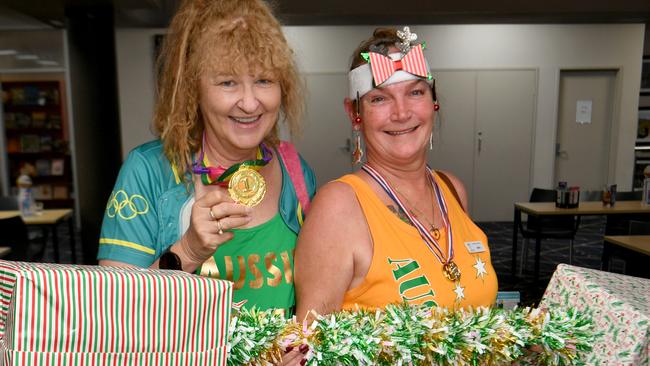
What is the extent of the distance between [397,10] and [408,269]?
730 centimetres

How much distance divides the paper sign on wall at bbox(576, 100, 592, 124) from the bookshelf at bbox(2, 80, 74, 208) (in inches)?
421

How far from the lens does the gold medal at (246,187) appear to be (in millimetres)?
1170

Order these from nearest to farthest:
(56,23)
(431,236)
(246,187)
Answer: (246,187) < (431,236) < (56,23)

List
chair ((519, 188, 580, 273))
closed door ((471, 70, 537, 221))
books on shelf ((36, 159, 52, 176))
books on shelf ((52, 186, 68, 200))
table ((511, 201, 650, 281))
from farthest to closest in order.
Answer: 1. books on shelf ((52, 186, 68, 200))
2. books on shelf ((36, 159, 52, 176))
3. closed door ((471, 70, 537, 221))
4. chair ((519, 188, 580, 273))
5. table ((511, 201, 650, 281))

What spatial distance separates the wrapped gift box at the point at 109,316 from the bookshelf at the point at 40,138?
10643 mm

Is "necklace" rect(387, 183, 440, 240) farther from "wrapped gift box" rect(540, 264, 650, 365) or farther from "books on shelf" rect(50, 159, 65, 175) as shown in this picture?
"books on shelf" rect(50, 159, 65, 175)

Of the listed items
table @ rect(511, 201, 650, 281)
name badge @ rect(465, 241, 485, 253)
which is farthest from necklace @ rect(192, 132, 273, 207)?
table @ rect(511, 201, 650, 281)

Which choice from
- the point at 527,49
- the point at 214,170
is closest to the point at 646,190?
the point at 527,49

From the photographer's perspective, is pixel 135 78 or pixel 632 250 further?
pixel 135 78

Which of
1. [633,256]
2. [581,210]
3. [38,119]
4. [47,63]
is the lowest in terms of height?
[633,256]

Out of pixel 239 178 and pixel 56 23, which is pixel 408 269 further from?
pixel 56 23

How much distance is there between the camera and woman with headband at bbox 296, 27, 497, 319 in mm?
1428

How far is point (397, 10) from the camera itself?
26.2ft

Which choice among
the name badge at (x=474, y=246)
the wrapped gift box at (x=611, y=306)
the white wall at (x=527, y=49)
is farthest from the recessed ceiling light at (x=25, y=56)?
the wrapped gift box at (x=611, y=306)
